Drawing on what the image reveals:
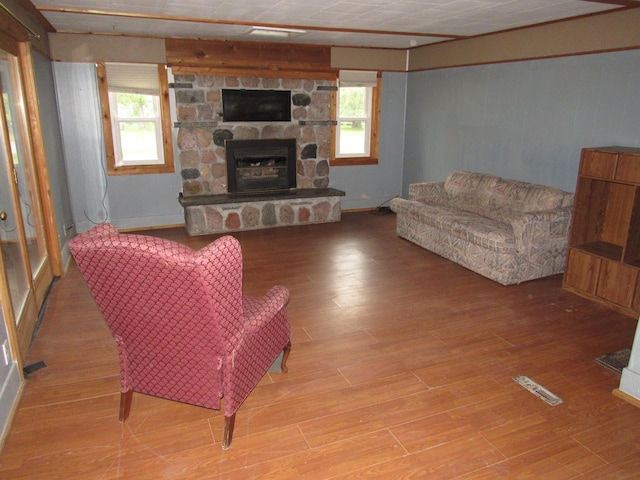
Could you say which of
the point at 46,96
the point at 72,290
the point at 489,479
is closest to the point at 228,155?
the point at 46,96

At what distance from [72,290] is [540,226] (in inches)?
172

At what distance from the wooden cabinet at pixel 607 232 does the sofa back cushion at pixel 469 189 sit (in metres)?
1.17

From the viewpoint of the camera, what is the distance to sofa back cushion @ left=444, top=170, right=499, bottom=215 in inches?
210

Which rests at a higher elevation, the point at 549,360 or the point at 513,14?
the point at 513,14

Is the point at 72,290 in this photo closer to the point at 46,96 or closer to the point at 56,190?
the point at 56,190

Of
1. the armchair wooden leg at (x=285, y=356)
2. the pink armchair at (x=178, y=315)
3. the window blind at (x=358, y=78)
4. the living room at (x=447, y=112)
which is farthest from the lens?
the window blind at (x=358, y=78)

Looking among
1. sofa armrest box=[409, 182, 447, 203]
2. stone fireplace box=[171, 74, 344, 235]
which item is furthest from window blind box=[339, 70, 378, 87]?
sofa armrest box=[409, 182, 447, 203]

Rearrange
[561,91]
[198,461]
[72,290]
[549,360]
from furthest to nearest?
[561,91] < [72,290] < [549,360] < [198,461]

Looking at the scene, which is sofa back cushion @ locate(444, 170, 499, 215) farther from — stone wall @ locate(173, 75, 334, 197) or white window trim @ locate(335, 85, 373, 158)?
stone wall @ locate(173, 75, 334, 197)

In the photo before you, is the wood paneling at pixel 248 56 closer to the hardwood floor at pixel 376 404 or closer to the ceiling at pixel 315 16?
the ceiling at pixel 315 16

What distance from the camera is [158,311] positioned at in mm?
2055

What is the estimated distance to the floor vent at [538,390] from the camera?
268 centimetres

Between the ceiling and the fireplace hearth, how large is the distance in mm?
1430

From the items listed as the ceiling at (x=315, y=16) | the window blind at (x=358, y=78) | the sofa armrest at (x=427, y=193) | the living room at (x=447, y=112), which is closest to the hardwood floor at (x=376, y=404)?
the living room at (x=447, y=112)
